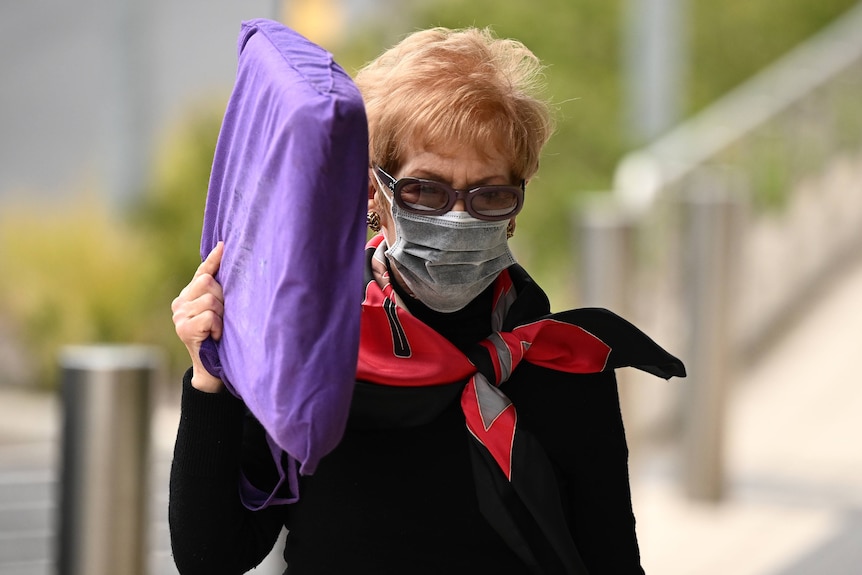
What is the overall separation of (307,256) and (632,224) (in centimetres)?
500

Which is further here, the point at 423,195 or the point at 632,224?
the point at 632,224

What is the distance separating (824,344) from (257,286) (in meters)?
8.38

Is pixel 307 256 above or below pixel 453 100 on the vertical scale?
below

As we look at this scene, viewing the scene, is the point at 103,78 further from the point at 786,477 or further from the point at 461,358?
the point at 461,358

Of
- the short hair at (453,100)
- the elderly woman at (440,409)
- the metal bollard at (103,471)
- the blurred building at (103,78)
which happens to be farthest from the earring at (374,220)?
the blurred building at (103,78)

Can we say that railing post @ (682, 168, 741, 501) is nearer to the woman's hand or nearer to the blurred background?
the blurred background

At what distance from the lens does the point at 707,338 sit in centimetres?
702

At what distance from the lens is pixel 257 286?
6.16 feet

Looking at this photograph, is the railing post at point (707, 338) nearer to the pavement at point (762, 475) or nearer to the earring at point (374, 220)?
the pavement at point (762, 475)

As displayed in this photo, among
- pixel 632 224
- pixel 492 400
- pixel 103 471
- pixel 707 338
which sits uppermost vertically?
pixel 632 224

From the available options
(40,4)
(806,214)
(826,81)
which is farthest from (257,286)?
(40,4)

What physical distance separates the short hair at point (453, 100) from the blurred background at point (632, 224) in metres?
0.22

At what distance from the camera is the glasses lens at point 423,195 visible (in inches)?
82.2

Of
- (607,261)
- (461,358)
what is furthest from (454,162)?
(607,261)
